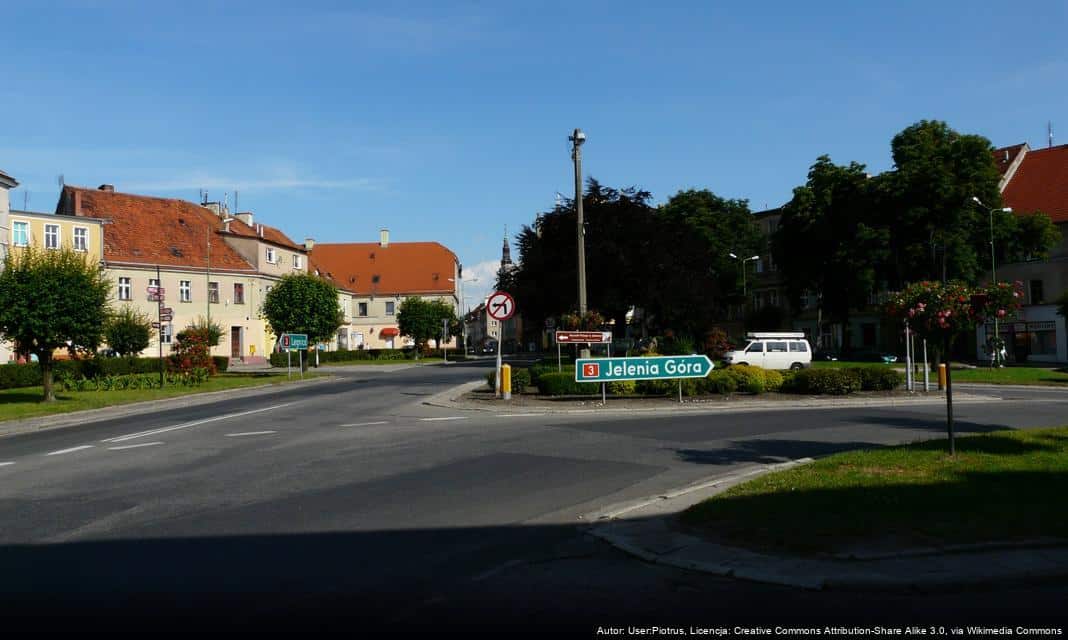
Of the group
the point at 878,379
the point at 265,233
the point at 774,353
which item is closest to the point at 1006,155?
the point at 774,353

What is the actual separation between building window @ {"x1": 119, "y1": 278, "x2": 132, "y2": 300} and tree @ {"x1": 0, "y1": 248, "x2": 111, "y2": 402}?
3366cm

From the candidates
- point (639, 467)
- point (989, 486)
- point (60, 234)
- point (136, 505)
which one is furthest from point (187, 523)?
point (60, 234)

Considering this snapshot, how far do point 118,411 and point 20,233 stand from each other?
109 feet

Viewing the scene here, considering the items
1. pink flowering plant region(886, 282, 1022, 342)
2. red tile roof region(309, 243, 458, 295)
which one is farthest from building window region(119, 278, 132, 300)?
pink flowering plant region(886, 282, 1022, 342)

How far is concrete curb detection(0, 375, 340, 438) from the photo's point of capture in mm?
21172

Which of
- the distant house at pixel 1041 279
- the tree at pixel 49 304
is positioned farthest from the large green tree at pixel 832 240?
the tree at pixel 49 304

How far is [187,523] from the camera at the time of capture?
8602 mm

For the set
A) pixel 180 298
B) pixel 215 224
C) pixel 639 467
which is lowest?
pixel 639 467

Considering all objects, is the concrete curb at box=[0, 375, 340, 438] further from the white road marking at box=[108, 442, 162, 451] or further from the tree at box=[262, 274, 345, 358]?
the tree at box=[262, 274, 345, 358]

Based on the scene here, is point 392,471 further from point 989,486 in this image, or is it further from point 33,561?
point 989,486

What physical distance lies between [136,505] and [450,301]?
3797 inches

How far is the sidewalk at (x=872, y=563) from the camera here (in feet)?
19.1

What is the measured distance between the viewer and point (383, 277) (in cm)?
10575

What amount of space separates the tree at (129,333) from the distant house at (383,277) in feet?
156
